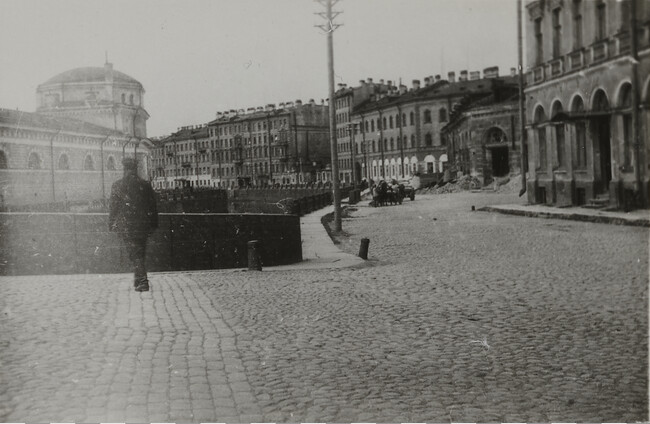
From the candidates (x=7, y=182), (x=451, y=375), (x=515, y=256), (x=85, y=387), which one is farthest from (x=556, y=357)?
(x=7, y=182)

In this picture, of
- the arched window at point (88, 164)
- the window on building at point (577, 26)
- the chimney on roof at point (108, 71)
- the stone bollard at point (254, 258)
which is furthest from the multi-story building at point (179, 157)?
the window on building at point (577, 26)

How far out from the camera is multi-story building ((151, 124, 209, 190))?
14.4 meters

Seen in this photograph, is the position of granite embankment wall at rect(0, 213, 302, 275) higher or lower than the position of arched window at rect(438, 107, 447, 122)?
lower

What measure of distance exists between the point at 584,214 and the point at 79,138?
15129 mm

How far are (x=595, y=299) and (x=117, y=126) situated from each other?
7359 millimetres

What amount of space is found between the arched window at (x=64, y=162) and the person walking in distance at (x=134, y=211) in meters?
6.18

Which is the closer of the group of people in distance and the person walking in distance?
the person walking in distance

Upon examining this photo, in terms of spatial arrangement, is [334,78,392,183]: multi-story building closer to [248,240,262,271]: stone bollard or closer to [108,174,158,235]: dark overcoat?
[248,240,262,271]: stone bollard

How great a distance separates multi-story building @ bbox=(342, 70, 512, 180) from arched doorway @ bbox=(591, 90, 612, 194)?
4744 centimetres

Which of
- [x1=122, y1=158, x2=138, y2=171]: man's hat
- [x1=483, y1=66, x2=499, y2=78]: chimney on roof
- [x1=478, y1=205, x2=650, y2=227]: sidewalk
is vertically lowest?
[x1=478, y1=205, x2=650, y2=227]: sidewalk

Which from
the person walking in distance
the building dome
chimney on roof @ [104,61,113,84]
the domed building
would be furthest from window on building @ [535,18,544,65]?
the person walking in distance

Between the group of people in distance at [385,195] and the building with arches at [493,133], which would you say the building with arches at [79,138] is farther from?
the building with arches at [493,133]

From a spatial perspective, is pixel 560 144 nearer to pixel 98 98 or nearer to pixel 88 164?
pixel 88 164

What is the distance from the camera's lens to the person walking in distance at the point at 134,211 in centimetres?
937
